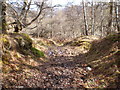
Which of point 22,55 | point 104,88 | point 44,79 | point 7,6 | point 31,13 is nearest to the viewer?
point 104,88

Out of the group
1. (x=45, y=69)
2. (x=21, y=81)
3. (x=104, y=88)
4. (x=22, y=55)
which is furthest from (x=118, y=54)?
(x=22, y=55)

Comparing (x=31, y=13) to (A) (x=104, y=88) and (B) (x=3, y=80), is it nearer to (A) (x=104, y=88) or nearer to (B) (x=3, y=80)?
(B) (x=3, y=80)

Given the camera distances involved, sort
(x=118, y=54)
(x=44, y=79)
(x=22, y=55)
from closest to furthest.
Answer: (x=44, y=79) < (x=118, y=54) < (x=22, y=55)

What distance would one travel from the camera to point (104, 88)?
4473 mm

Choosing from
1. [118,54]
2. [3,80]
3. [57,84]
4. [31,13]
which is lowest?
[57,84]

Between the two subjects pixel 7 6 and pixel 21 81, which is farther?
pixel 7 6

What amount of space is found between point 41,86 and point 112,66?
3.07m

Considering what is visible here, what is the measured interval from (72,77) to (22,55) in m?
3.14

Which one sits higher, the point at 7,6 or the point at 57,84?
the point at 7,6

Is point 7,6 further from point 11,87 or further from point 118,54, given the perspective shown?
point 118,54

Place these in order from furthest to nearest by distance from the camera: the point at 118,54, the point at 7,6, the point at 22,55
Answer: the point at 7,6, the point at 22,55, the point at 118,54

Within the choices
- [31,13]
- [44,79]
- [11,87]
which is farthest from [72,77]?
[31,13]

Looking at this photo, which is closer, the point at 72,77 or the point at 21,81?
the point at 21,81

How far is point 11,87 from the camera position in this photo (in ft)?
14.8
